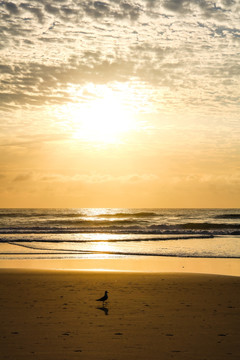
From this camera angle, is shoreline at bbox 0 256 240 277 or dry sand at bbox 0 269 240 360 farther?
shoreline at bbox 0 256 240 277

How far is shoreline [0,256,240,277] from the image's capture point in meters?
16.2

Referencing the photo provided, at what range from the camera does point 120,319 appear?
27.0 ft

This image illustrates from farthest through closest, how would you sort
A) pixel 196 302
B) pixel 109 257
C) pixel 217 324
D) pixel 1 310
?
pixel 109 257 < pixel 196 302 < pixel 1 310 < pixel 217 324

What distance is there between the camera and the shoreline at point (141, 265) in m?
16.2

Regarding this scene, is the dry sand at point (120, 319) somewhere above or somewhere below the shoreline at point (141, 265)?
below

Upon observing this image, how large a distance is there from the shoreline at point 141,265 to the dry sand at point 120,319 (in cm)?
278

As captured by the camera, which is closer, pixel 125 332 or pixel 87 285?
pixel 125 332

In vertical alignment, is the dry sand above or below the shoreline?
below

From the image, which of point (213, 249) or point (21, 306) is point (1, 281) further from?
point (213, 249)

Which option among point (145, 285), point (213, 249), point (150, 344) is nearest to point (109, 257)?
point (213, 249)

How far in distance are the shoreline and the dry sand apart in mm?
2781

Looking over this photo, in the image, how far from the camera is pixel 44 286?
12.1 m

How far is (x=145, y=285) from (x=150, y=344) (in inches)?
222

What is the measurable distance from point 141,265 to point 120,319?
379 inches
